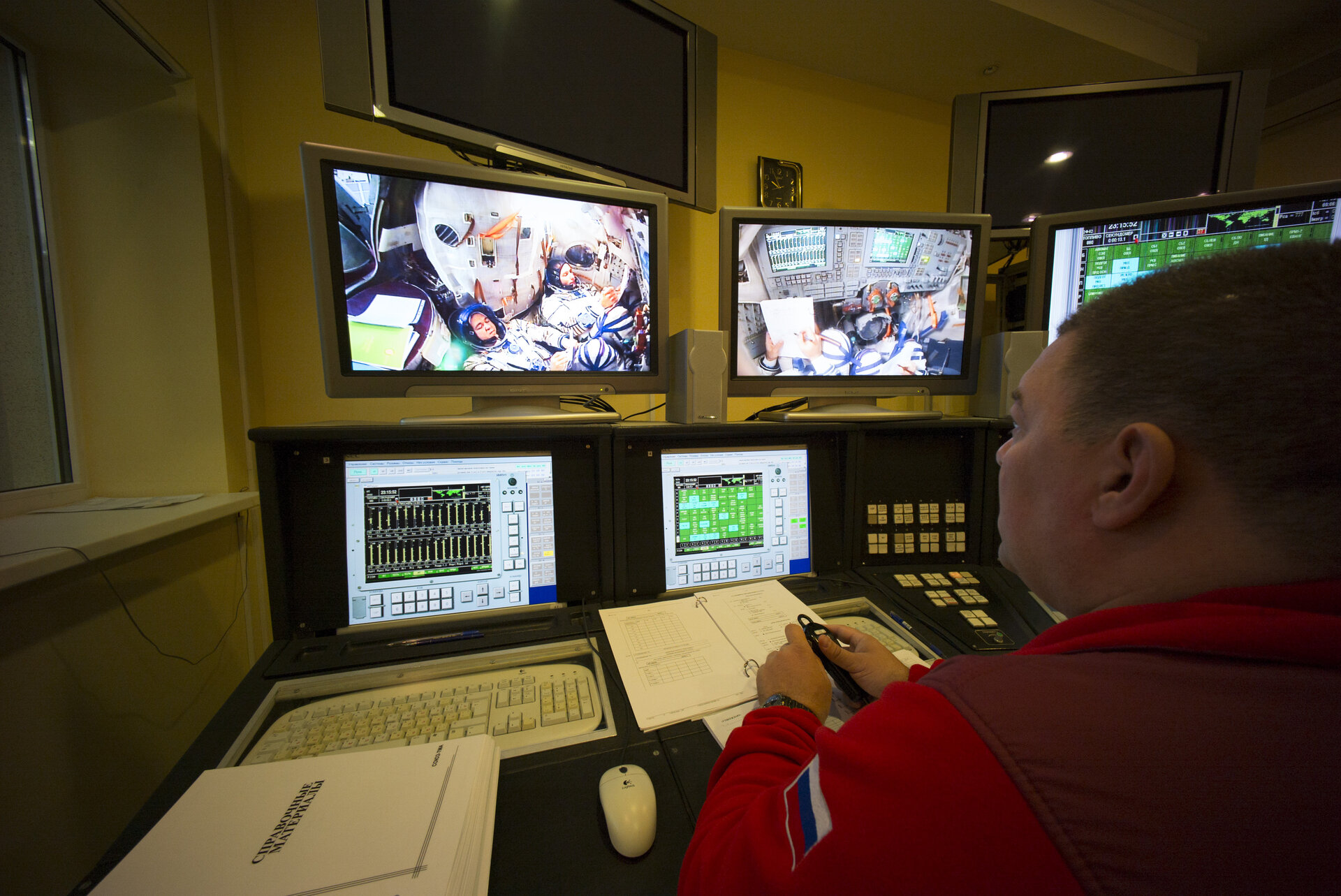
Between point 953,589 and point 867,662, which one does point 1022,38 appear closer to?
point 953,589

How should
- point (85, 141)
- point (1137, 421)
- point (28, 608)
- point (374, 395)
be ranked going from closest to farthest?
point (1137, 421), point (28, 608), point (374, 395), point (85, 141)

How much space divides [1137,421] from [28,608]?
5.48 ft

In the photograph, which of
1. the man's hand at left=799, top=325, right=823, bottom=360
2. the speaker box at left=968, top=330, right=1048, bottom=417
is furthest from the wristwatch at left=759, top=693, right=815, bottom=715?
the speaker box at left=968, top=330, right=1048, bottom=417

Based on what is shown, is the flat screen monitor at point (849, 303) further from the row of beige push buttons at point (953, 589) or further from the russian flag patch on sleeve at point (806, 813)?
the russian flag patch on sleeve at point (806, 813)

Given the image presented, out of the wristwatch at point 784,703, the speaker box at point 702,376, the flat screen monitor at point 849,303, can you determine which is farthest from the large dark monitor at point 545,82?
the wristwatch at point 784,703

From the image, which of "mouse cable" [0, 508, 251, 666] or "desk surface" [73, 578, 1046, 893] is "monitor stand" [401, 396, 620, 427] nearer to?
"desk surface" [73, 578, 1046, 893]

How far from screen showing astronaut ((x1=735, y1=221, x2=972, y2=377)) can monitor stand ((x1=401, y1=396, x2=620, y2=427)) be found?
45cm

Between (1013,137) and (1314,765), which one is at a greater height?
(1013,137)

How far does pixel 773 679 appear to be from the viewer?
0.69 metres

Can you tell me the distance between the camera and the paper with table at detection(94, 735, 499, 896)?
1.39 ft

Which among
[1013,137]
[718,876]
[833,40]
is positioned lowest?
[718,876]

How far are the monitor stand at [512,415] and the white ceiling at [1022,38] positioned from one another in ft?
5.22

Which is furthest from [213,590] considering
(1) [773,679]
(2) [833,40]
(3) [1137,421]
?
(2) [833,40]

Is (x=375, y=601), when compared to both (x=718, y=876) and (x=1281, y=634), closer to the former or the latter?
(x=718, y=876)
